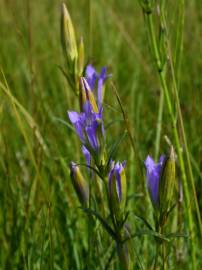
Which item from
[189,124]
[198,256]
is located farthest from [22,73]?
[198,256]

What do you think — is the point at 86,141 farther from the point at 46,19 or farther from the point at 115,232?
the point at 46,19

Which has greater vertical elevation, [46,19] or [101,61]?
[46,19]

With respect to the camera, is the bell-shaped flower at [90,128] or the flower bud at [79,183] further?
the flower bud at [79,183]

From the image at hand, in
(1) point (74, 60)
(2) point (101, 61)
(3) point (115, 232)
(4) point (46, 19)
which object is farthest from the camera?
(4) point (46, 19)

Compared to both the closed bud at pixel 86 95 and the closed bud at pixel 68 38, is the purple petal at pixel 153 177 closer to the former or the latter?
the closed bud at pixel 86 95

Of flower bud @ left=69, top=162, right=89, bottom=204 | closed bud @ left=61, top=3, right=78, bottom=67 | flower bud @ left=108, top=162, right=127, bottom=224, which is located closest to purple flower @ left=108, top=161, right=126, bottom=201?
flower bud @ left=108, top=162, right=127, bottom=224

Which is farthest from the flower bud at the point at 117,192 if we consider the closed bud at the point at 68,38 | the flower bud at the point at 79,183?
the closed bud at the point at 68,38

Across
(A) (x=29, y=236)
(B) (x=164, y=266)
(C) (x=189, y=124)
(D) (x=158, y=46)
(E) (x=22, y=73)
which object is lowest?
(B) (x=164, y=266)

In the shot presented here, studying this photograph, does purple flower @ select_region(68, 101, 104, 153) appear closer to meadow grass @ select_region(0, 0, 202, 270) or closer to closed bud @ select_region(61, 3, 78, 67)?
meadow grass @ select_region(0, 0, 202, 270)

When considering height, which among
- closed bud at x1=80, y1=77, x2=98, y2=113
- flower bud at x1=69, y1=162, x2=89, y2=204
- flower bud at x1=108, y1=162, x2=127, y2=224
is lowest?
flower bud at x1=108, y1=162, x2=127, y2=224
